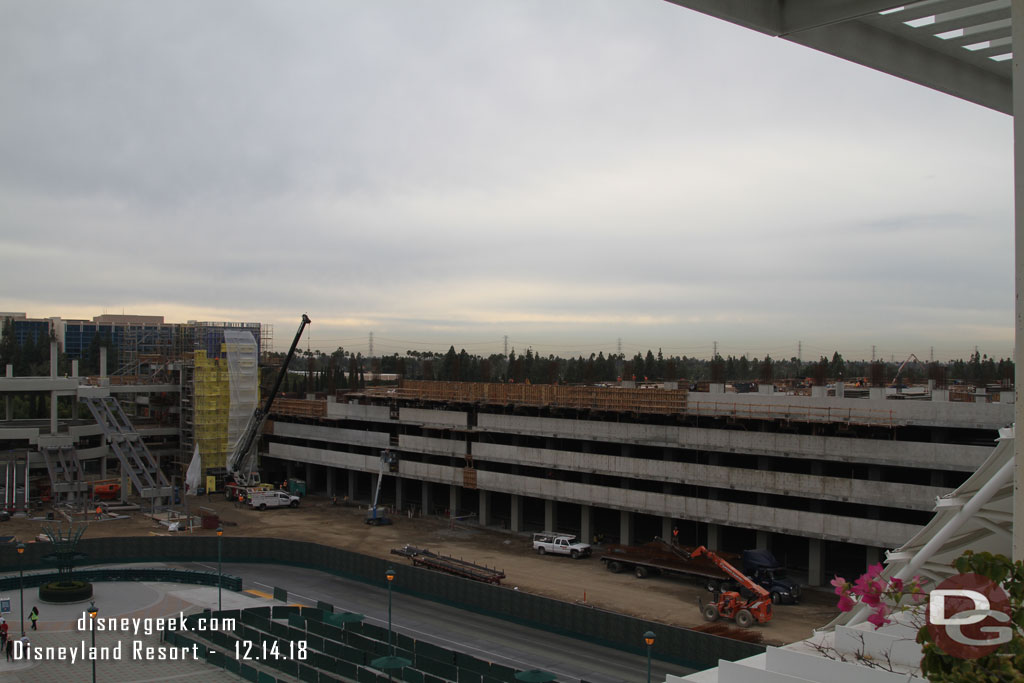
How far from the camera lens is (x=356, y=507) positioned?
7106cm

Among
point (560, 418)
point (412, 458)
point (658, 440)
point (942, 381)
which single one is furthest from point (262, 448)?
point (942, 381)

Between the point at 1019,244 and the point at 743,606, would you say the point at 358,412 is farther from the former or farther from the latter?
the point at 1019,244

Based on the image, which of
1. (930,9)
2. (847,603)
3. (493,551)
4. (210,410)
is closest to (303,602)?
(493,551)

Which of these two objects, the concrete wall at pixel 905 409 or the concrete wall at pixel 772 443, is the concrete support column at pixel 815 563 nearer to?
the concrete wall at pixel 772 443

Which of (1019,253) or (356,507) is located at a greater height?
(1019,253)

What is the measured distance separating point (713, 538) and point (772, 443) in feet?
24.9

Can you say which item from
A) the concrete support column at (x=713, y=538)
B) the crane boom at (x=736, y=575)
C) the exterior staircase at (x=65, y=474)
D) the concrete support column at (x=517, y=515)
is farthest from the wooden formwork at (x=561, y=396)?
the exterior staircase at (x=65, y=474)

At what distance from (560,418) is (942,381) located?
36621mm

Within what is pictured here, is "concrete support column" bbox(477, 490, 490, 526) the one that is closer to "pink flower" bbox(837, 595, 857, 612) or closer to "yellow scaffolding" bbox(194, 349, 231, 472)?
"yellow scaffolding" bbox(194, 349, 231, 472)

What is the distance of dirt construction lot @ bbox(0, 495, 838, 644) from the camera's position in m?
39.3

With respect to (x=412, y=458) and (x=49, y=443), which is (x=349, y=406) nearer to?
(x=412, y=458)

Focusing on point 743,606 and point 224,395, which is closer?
point 743,606

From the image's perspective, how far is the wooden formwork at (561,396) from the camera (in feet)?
171

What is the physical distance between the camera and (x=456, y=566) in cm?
4584
